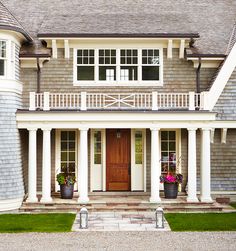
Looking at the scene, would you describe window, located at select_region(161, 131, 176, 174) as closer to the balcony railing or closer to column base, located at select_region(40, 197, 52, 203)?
the balcony railing

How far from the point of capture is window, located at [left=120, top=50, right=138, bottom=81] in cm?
2391

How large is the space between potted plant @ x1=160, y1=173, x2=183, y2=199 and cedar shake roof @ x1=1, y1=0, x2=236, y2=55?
585 centimetres

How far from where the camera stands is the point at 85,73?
24031 millimetres

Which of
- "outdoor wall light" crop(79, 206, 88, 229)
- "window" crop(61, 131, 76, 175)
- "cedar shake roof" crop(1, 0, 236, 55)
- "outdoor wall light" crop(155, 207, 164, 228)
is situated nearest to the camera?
"outdoor wall light" crop(79, 206, 88, 229)

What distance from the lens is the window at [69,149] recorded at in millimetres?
23969

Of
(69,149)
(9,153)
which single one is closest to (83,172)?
(69,149)

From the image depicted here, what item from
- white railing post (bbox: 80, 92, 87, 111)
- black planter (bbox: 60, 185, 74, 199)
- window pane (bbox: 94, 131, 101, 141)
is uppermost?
white railing post (bbox: 80, 92, 87, 111)

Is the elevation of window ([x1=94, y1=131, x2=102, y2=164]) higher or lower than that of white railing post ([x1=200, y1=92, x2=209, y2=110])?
lower

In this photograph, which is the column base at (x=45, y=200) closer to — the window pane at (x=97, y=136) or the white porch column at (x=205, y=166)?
the window pane at (x=97, y=136)

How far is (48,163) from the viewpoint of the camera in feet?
70.3

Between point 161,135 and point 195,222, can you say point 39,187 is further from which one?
point 195,222

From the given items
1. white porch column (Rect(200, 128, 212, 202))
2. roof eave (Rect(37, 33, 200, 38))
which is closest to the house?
roof eave (Rect(37, 33, 200, 38))

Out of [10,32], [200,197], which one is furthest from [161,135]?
[10,32]

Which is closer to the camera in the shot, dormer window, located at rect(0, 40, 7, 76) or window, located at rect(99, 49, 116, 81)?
dormer window, located at rect(0, 40, 7, 76)
